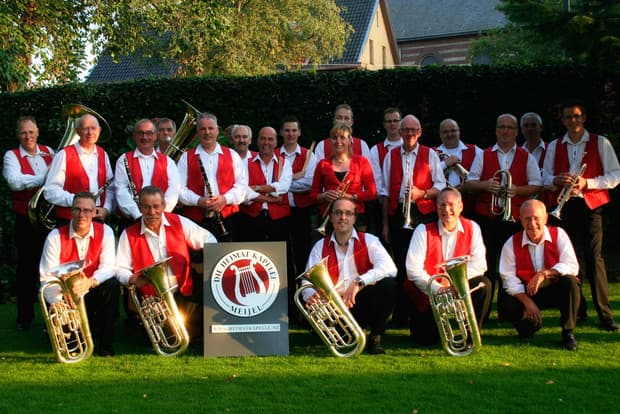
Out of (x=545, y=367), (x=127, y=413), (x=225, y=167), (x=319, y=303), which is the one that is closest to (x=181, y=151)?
(x=225, y=167)

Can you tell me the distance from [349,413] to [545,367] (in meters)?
1.57

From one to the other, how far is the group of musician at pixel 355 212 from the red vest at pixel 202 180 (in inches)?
0.5

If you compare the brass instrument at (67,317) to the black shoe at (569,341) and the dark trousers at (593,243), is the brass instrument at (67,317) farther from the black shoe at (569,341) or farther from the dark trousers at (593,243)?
the dark trousers at (593,243)

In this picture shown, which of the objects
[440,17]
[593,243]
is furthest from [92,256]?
[440,17]

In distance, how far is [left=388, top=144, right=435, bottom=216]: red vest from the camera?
6078 mm

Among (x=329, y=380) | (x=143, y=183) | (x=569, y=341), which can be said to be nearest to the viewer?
(x=329, y=380)

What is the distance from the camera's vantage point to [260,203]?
6.45 metres

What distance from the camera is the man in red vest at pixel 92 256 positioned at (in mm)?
5266

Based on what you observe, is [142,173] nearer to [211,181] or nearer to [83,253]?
[211,181]

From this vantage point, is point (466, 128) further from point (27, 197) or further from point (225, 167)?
point (27, 197)

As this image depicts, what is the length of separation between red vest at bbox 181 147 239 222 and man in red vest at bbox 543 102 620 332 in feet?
8.84

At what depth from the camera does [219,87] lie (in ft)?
31.4

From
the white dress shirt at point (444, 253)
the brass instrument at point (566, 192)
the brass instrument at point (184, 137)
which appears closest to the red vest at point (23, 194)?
the brass instrument at point (184, 137)

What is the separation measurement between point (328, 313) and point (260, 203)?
1.70 m
